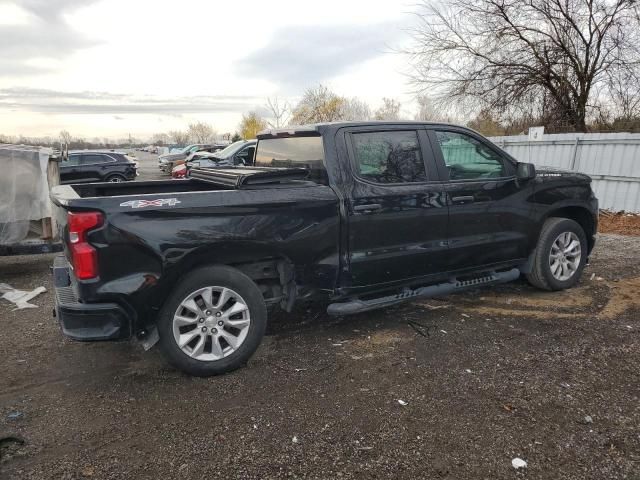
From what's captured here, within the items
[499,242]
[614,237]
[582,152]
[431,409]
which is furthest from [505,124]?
[431,409]

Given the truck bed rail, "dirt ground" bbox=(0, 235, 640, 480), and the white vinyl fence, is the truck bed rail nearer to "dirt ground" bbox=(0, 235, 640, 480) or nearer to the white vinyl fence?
"dirt ground" bbox=(0, 235, 640, 480)

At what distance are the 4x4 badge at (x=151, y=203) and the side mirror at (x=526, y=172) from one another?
3373 millimetres

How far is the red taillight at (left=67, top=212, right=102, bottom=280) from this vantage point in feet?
9.87

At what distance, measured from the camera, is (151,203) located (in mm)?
3170

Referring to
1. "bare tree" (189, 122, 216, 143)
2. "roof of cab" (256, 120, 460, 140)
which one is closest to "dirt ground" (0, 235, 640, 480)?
"roof of cab" (256, 120, 460, 140)

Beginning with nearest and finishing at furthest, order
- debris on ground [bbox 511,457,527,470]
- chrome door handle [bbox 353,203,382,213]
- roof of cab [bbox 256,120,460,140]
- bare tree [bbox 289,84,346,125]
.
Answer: debris on ground [bbox 511,457,527,470], chrome door handle [bbox 353,203,382,213], roof of cab [bbox 256,120,460,140], bare tree [bbox 289,84,346,125]

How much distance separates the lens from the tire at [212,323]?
11.0 ft

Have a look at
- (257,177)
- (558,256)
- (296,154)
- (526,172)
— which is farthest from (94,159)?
(558,256)

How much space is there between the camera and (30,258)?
7.59 meters

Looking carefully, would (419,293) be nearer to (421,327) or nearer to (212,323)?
(421,327)

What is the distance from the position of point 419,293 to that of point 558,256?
200 cm

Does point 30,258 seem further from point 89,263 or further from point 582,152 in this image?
point 582,152

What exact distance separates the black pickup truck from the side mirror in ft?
0.04

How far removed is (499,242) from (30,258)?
7040 millimetres
